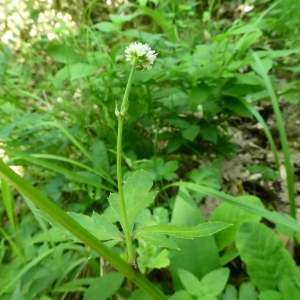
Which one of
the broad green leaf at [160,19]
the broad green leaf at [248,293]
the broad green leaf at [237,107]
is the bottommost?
the broad green leaf at [248,293]

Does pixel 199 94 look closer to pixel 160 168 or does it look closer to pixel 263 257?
pixel 160 168

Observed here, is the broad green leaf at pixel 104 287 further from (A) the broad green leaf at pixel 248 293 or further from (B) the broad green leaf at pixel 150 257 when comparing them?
(A) the broad green leaf at pixel 248 293

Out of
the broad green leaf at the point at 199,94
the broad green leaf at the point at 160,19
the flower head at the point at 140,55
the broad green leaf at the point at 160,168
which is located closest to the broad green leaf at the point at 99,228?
the flower head at the point at 140,55

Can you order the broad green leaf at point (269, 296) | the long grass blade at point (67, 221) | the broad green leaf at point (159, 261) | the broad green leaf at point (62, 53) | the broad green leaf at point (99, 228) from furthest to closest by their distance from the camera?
the broad green leaf at point (62, 53) < the broad green leaf at point (159, 261) < the broad green leaf at point (269, 296) < the broad green leaf at point (99, 228) < the long grass blade at point (67, 221)

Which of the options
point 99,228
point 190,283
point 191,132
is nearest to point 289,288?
point 190,283

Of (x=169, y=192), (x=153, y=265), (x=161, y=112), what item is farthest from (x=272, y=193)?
(x=153, y=265)
